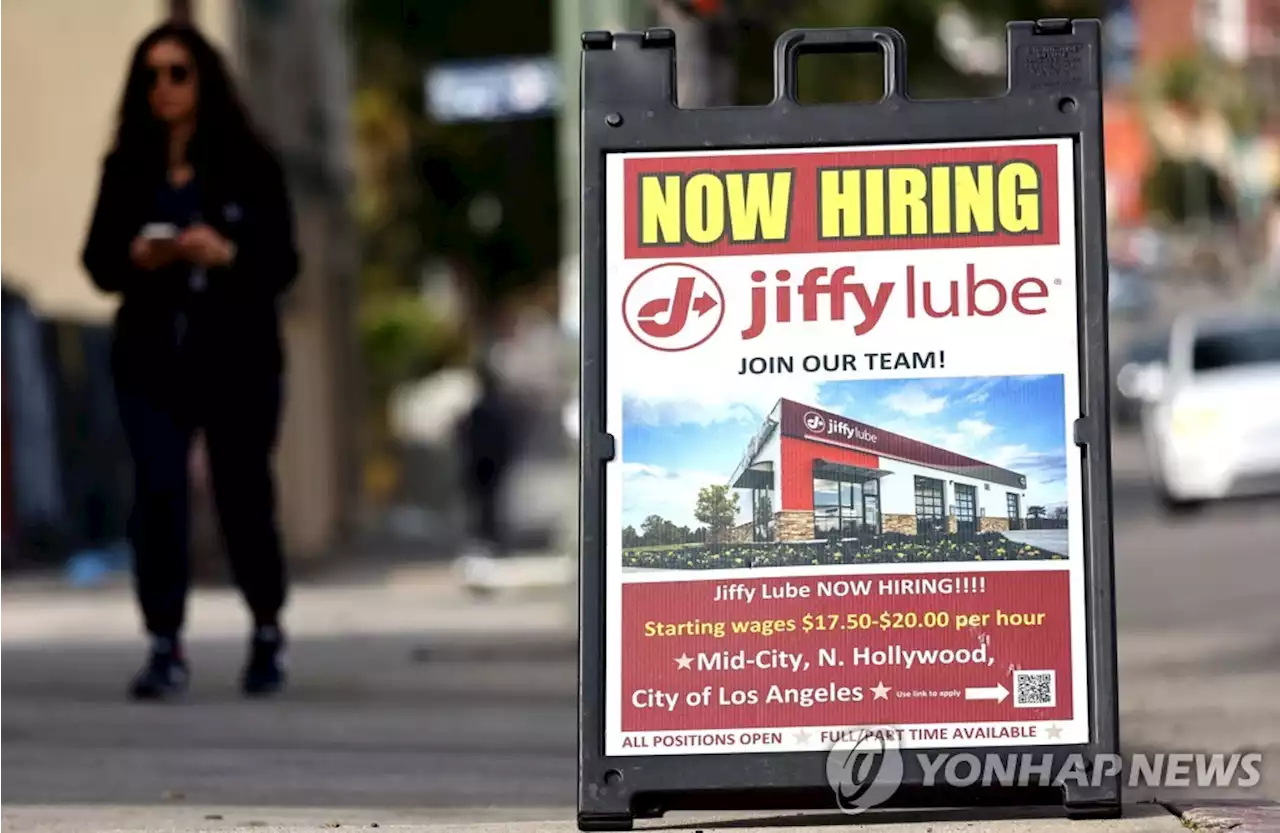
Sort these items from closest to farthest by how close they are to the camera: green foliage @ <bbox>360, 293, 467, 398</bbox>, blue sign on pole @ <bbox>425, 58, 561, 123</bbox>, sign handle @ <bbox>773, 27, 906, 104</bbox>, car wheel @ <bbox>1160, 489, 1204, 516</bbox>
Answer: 1. sign handle @ <bbox>773, 27, 906, 104</bbox>
2. blue sign on pole @ <bbox>425, 58, 561, 123</bbox>
3. car wheel @ <bbox>1160, 489, 1204, 516</bbox>
4. green foliage @ <bbox>360, 293, 467, 398</bbox>

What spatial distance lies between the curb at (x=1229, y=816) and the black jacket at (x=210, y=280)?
364 centimetres

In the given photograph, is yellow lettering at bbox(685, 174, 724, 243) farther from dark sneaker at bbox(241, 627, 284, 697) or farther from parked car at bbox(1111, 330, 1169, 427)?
parked car at bbox(1111, 330, 1169, 427)

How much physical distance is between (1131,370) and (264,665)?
32078 millimetres

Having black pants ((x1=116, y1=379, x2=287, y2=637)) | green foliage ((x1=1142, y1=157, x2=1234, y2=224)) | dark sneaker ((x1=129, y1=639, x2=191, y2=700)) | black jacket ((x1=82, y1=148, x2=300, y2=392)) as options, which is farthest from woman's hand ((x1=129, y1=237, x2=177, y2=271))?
green foliage ((x1=1142, y1=157, x2=1234, y2=224))

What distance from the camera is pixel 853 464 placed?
16.6 feet

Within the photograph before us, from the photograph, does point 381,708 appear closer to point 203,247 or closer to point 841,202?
point 203,247

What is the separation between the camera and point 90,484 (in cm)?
1838

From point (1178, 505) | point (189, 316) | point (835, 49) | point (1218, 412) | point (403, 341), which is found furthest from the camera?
A: point (403, 341)

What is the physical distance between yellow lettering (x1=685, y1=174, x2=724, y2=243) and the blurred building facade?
13.2 metres

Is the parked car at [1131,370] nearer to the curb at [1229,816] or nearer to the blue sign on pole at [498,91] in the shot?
the blue sign on pole at [498,91]

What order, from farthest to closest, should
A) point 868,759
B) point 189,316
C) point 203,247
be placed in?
point 189,316, point 203,247, point 868,759

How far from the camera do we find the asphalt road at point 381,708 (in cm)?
638

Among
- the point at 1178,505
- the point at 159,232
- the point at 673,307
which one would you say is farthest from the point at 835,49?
the point at 1178,505

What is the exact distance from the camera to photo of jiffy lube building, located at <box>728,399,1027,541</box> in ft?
16.5
